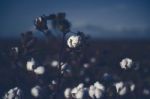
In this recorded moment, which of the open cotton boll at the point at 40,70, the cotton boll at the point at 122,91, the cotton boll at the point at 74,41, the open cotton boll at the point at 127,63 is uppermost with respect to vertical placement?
the cotton boll at the point at 74,41

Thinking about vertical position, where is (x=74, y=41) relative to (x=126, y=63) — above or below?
above

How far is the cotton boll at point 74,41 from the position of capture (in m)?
6.02

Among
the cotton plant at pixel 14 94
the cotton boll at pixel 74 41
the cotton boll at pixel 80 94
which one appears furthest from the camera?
the cotton boll at pixel 74 41

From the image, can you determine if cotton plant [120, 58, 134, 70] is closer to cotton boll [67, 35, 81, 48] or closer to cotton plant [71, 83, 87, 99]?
cotton boll [67, 35, 81, 48]

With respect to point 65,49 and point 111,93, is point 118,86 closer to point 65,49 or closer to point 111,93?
point 111,93

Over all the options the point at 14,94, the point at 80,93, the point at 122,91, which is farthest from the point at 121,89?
the point at 14,94

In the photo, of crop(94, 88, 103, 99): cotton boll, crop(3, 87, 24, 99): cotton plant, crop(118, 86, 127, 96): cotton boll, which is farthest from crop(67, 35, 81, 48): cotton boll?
crop(118, 86, 127, 96): cotton boll

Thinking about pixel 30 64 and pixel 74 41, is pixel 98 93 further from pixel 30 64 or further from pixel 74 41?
pixel 30 64

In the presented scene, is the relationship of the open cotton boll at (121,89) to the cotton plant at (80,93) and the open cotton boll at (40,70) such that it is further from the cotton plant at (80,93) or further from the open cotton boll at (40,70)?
the open cotton boll at (40,70)

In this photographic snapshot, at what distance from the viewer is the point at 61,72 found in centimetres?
684

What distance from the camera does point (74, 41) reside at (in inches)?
237

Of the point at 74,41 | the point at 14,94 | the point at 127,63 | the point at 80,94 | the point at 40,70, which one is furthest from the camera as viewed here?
the point at 40,70

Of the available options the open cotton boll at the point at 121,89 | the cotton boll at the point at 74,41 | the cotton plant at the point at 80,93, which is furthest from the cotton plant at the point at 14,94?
the open cotton boll at the point at 121,89

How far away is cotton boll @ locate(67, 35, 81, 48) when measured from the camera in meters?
6.02
